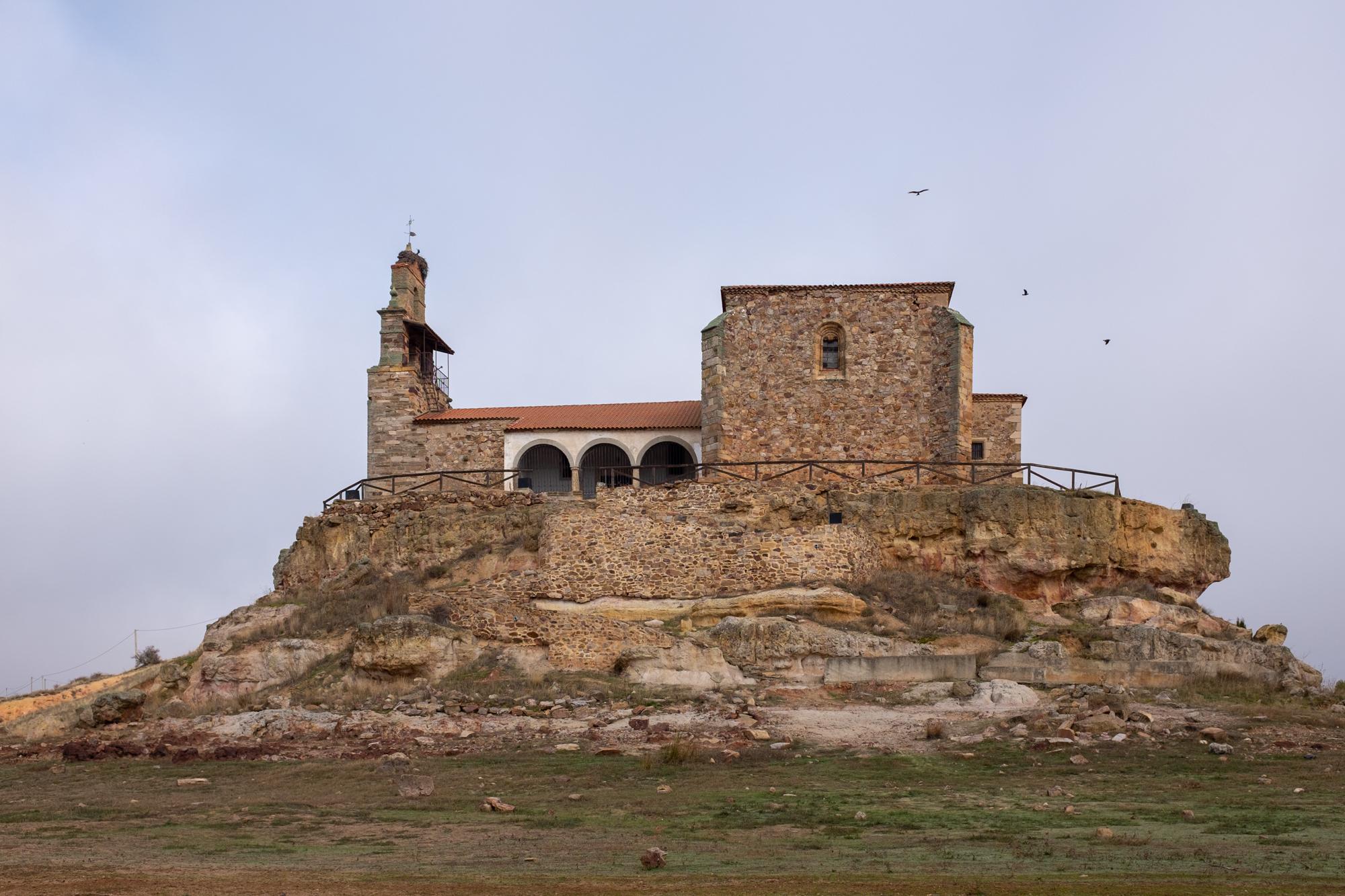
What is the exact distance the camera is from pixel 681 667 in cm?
2019

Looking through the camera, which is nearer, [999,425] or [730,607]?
[730,607]

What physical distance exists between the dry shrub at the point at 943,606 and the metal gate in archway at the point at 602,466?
9.45 m

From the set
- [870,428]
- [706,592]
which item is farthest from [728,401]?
[706,592]

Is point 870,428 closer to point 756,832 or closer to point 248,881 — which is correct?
point 756,832

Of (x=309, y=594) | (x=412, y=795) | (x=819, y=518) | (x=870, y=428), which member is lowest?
(x=412, y=795)

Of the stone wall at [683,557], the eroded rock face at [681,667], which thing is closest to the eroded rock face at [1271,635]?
the stone wall at [683,557]

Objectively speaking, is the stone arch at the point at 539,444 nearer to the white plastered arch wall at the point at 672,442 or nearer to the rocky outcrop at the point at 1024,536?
the white plastered arch wall at the point at 672,442

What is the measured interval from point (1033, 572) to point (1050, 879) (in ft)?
52.4

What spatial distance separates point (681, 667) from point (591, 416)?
1376 centimetres

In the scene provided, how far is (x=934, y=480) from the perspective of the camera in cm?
2795

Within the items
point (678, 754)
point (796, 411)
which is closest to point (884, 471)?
point (796, 411)

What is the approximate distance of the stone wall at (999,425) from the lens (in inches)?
1207

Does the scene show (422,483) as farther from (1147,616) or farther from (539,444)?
(1147,616)

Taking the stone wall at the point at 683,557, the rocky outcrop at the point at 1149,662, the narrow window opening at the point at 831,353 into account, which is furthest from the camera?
the narrow window opening at the point at 831,353
